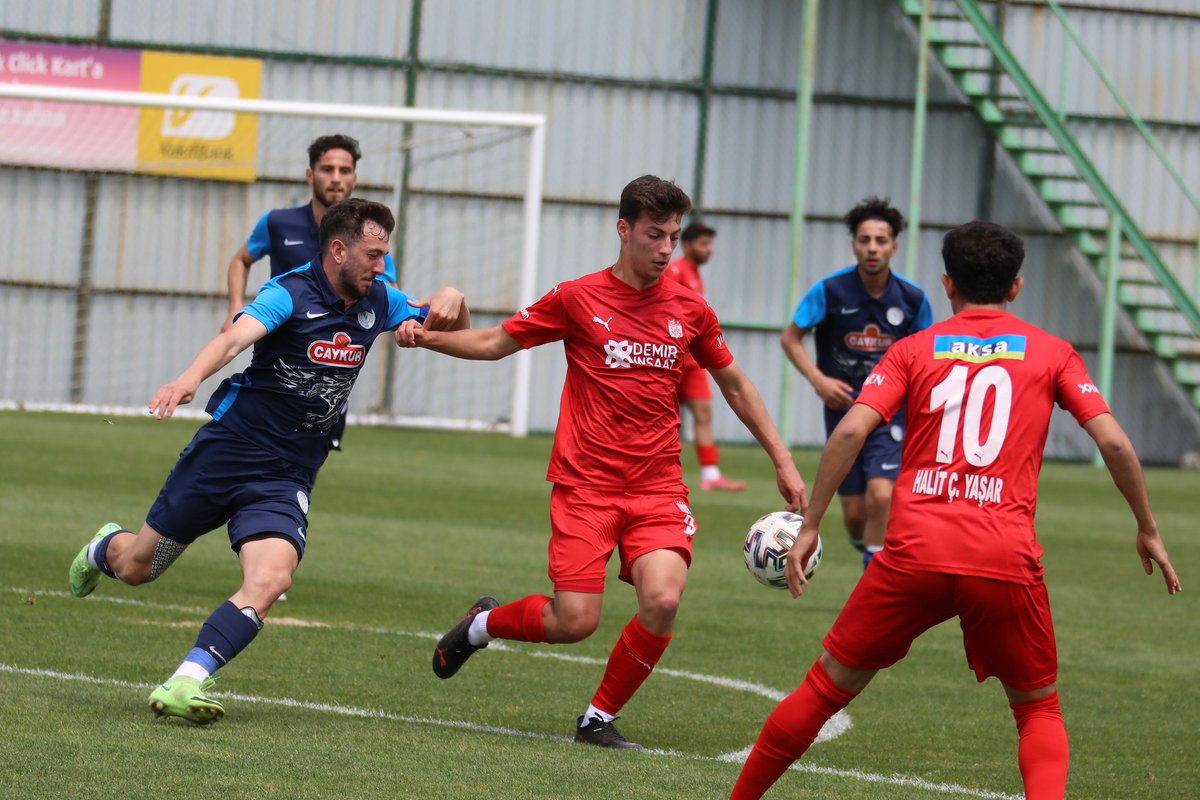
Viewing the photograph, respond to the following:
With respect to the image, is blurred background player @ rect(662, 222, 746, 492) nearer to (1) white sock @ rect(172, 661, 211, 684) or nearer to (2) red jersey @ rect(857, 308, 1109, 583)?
(1) white sock @ rect(172, 661, 211, 684)

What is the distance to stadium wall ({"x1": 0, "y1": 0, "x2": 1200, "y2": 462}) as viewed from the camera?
23156 millimetres

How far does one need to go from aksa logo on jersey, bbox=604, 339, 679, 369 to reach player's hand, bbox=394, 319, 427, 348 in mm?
688

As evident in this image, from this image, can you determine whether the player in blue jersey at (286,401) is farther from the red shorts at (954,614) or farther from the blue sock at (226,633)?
the red shorts at (954,614)

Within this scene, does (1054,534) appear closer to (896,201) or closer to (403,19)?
(896,201)

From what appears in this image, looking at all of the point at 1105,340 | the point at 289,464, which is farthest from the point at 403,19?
the point at 289,464

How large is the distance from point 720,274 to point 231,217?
23.5ft

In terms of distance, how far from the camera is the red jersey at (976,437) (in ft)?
14.8

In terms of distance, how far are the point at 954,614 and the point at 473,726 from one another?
2112 mm

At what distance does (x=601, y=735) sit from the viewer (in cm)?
587

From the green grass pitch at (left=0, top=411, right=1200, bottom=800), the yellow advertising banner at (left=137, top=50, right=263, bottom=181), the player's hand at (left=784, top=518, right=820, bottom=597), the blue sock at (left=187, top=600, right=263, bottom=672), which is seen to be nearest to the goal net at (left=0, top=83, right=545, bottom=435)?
the yellow advertising banner at (left=137, top=50, right=263, bottom=181)

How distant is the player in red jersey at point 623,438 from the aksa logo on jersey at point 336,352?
177 millimetres

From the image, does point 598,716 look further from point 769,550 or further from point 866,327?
point 866,327

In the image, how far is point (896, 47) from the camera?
25234 millimetres

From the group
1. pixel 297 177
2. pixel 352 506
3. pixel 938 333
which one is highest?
pixel 297 177
